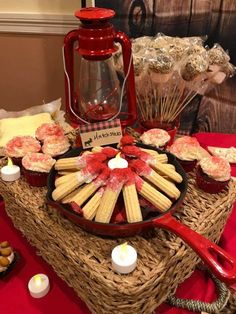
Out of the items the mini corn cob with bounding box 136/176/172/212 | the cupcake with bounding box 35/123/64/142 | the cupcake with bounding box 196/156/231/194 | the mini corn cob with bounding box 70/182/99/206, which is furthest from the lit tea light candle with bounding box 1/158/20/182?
the cupcake with bounding box 196/156/231/194

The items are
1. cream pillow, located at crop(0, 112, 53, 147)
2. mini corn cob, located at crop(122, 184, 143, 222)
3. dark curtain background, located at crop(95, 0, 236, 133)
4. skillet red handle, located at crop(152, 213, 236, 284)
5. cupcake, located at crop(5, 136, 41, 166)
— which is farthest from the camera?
dark curtain background, located at crop(95, 0, 236, 133)

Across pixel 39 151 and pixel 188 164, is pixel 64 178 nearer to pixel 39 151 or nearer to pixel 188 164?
pixel 39 151

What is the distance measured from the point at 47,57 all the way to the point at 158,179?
121 centimetres

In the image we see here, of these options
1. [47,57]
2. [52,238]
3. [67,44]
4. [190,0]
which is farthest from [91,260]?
[47,57]

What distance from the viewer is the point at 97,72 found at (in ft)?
3.21

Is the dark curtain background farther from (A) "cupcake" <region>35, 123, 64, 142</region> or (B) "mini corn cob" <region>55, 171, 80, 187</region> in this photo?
(B) "mini corn cob" <region>55, 171, 80, 187</region>

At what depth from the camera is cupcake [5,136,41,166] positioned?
0.88 m

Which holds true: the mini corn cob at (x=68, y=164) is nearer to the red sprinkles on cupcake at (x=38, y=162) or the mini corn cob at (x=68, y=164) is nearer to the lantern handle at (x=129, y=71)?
the red sprinkles on cupcake at (x=38, y=162)

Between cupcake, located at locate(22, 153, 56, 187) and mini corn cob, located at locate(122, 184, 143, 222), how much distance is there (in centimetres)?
22

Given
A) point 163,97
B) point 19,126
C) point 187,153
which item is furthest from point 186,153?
point 19,126

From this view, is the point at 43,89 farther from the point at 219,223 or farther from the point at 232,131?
the point at 219,223

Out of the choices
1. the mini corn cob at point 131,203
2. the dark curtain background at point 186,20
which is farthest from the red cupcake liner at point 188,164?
the dark curtain background at point 186,20

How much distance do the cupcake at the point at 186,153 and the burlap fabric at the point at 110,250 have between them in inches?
1.6

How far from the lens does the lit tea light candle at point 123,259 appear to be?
Result: 619 mm
